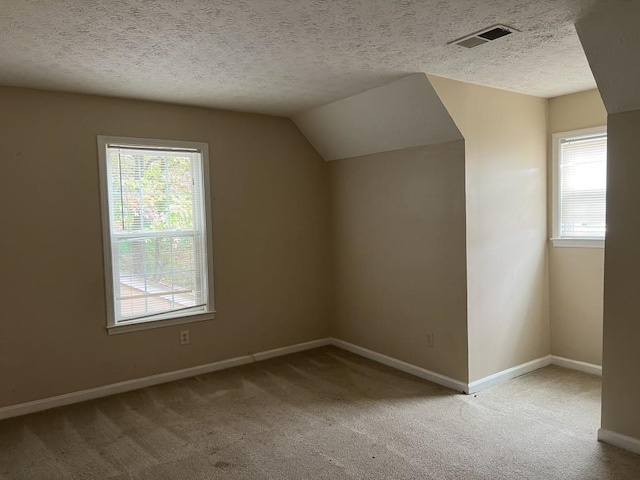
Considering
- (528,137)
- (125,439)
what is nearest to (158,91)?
(125,439)

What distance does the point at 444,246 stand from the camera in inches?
144

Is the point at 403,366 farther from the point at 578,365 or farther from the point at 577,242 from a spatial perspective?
the point at 577,242

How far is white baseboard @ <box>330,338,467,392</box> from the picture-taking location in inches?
143

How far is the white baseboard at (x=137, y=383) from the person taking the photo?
3.37m

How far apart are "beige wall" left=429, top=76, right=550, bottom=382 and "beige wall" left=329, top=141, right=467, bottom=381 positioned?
122mm

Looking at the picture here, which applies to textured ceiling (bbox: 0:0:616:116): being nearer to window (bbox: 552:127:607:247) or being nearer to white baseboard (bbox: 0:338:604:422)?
window (bbox: 552:127:607:247)

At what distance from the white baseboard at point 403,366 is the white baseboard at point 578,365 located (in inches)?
45.2

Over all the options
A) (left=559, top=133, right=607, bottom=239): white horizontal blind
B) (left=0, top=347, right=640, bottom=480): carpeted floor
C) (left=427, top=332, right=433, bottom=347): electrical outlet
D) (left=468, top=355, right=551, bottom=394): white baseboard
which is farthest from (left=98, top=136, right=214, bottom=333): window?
(left=559, top=133, right=607, bottom=239): white horizontal blind

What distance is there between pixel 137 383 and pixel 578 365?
3.68 m

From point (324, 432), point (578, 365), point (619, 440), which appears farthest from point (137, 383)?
point (578, 365)

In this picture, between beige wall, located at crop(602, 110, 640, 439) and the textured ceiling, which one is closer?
the textured ceiling

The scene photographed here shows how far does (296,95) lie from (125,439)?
8.99 feet

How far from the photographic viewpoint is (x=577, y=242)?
12.8 ft

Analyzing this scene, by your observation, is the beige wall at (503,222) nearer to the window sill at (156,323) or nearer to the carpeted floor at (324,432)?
the carpeted floor at (324,432)
